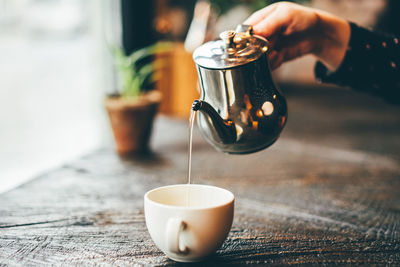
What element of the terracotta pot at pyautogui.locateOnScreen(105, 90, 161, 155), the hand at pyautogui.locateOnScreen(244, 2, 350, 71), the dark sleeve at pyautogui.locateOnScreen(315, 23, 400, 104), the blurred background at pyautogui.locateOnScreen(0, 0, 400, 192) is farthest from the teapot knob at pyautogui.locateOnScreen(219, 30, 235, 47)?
the blurred background at pyautogui.locateOnScreen(0, 0, 400, 192)

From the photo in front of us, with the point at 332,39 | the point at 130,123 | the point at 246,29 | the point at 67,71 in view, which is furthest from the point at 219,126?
the point at 67,71

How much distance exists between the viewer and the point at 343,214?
30.4 inches

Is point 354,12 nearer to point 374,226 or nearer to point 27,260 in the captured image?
point 374,226

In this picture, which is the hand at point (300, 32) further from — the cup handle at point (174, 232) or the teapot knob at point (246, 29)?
the cup handle at point (174, 232)

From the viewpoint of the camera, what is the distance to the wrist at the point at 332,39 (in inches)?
35.0

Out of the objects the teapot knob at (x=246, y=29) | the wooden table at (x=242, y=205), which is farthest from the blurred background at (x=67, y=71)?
the teapot knob at (x=246, y=29)

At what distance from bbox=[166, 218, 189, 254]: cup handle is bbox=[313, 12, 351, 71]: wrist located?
0.57 metres

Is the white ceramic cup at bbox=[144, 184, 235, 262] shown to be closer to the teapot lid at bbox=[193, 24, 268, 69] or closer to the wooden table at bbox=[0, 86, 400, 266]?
the wooden table at bbox=[0, 86, 400, 266]

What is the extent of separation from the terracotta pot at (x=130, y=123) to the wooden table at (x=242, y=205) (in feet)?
0.16

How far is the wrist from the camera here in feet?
2.92

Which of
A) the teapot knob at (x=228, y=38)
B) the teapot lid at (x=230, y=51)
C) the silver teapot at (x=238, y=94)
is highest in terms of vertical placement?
the teapot knob at (x=228, y=38)

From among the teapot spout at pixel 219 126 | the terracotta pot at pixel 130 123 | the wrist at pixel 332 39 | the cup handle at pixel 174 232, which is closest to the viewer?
the cup handle at pixel 174 232

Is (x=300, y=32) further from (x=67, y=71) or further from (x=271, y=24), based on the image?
(x=67, y=71)

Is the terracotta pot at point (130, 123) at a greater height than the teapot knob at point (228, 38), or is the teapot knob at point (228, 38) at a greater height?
the teapot knob at point (228, 38)
